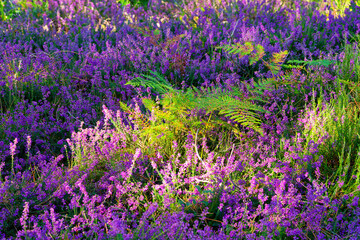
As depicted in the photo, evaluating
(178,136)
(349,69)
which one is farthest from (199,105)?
(349,69)

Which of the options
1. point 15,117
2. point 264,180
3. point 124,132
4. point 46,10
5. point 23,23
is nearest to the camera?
point 264,180

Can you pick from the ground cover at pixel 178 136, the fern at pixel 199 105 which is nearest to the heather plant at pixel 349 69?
the ground cover at pixel 178 136

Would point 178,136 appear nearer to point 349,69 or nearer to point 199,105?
point 199,105

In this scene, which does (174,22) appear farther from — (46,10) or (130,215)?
(130,215)

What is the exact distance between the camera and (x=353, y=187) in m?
2.27

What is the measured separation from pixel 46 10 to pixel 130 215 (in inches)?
181

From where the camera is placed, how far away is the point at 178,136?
2891mm

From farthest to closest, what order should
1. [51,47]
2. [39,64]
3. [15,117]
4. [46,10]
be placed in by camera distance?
1. [46,10]
2. [51,47]
3. [39,64]
4. [15,117]

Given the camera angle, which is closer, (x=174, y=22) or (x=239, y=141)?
(x=239, y=141)

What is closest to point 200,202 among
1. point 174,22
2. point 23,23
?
point 174,22

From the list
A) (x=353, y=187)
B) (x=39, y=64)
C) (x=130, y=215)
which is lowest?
(x=130, y=215)

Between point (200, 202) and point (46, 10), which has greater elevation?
point (46, 10)

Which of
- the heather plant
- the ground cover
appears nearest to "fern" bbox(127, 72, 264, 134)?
the ground cover

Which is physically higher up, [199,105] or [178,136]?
[199,105]
